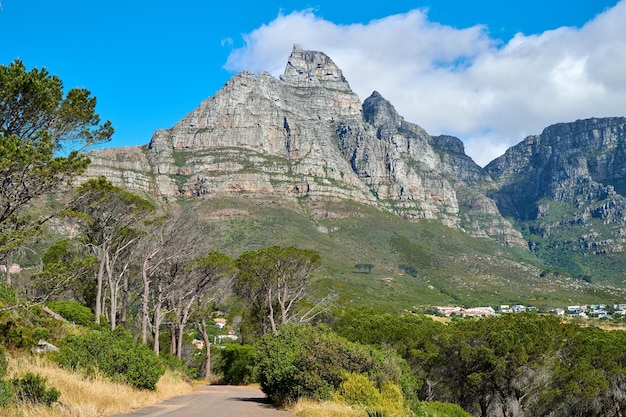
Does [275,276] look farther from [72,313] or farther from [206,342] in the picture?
[72,313]

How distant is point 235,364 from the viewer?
36.9m

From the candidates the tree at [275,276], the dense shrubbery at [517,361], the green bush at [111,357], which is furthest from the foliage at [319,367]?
the tree at [275,276]

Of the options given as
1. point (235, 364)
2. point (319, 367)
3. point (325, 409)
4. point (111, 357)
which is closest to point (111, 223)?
point (111, 357)

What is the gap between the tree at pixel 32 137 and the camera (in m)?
12.0

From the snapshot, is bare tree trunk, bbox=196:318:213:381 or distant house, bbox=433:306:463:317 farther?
distant house, bbox=433:306:463:317

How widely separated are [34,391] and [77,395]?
183 cm

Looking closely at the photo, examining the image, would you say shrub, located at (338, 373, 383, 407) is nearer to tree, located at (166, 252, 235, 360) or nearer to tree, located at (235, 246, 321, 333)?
tree, located at (166, 252, 235, 360)

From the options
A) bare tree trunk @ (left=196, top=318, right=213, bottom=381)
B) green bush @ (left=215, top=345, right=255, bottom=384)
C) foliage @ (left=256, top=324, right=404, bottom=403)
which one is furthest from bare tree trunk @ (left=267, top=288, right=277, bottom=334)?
foliage @ (left=256, top=324, right=404, bottom=403)

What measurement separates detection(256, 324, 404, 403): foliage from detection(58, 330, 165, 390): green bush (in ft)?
13.3

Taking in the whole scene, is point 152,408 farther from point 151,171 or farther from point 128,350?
point 151,171

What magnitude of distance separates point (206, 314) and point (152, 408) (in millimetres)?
23031

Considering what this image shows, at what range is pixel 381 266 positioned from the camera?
136875 mm

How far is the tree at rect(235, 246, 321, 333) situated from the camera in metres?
39.1

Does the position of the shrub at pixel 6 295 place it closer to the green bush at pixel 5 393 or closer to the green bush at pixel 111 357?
the green bush at pixel 111 357
